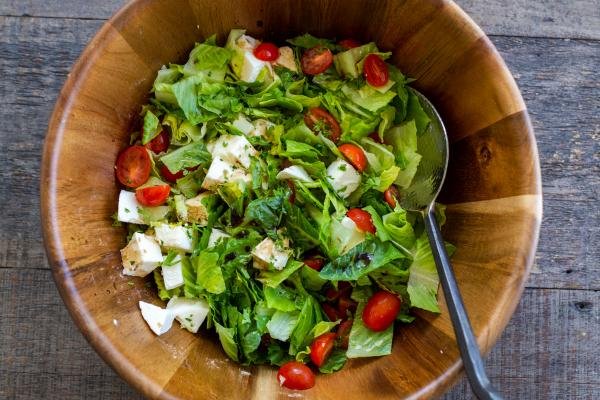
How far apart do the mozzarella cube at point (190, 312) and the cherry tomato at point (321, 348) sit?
0.40 meters

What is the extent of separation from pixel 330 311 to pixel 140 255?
2.36ft

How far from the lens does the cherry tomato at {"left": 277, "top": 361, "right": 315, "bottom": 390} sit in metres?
2.13

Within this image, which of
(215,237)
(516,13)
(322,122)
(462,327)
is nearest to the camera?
(462,327)

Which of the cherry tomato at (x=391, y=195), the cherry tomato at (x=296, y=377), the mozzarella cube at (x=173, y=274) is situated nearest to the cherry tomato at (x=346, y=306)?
the cherry tomato at (x=296, y=377)

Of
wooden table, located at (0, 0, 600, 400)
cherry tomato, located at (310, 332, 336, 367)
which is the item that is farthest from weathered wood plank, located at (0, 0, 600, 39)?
cherry tomato, located at (310, 332, 336, 367)

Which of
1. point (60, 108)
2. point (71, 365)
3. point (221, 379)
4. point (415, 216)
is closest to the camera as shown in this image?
point (60, 108)

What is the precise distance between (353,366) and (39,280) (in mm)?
1313

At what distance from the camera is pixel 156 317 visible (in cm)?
217

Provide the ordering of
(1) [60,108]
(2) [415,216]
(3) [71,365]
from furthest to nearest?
(3) [71,365] < (2) [415,216] < (1) [60,108]

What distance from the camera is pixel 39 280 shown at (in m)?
2.56

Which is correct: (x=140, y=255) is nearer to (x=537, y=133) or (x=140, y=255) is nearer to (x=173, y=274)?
(x=173, y=274)

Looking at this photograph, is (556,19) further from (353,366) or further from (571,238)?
(353,366)

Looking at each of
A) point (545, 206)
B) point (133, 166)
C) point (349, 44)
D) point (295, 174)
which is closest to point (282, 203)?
point (295, 174)

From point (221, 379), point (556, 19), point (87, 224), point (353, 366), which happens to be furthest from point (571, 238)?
point (87, 224)
